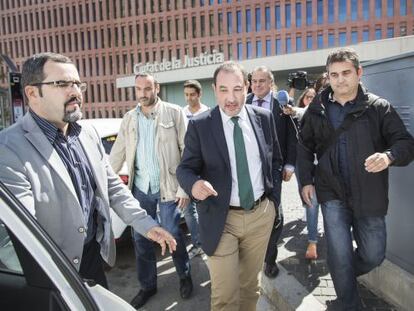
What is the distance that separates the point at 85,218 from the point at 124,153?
6.08ft

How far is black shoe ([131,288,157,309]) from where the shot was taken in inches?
138

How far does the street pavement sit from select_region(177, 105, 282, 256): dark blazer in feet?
3.65

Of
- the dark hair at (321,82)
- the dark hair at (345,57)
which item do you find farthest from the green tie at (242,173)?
the dark hair at (321,82)

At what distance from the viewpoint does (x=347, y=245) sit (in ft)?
8.93

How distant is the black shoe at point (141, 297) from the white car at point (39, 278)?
205 cm

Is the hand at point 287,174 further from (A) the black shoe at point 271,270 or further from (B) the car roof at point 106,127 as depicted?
(B) the car roof at point 106,127

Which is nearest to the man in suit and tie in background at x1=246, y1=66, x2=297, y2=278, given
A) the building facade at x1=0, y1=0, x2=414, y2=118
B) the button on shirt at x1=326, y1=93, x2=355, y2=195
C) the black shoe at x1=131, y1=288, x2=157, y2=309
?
the button on shirt at x1=326, y1=93, x2=355, y2=195

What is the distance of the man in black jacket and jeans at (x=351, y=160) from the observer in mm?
2555

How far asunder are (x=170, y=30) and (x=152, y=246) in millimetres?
56168

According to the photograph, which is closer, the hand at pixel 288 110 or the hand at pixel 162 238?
the hand at pixel 162 238

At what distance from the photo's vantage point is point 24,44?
64938 mm

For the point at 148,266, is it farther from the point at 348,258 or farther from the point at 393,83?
the point at 393,83

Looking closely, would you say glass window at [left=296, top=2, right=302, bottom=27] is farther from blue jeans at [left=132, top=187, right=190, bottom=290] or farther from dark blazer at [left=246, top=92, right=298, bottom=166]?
blue jeans at [left=132, top=187, right=190, bottom=290]

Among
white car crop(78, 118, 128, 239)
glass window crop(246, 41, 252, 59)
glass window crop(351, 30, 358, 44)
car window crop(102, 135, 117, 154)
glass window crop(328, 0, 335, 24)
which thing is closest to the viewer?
white car crop(78, 118, 128, 239)
